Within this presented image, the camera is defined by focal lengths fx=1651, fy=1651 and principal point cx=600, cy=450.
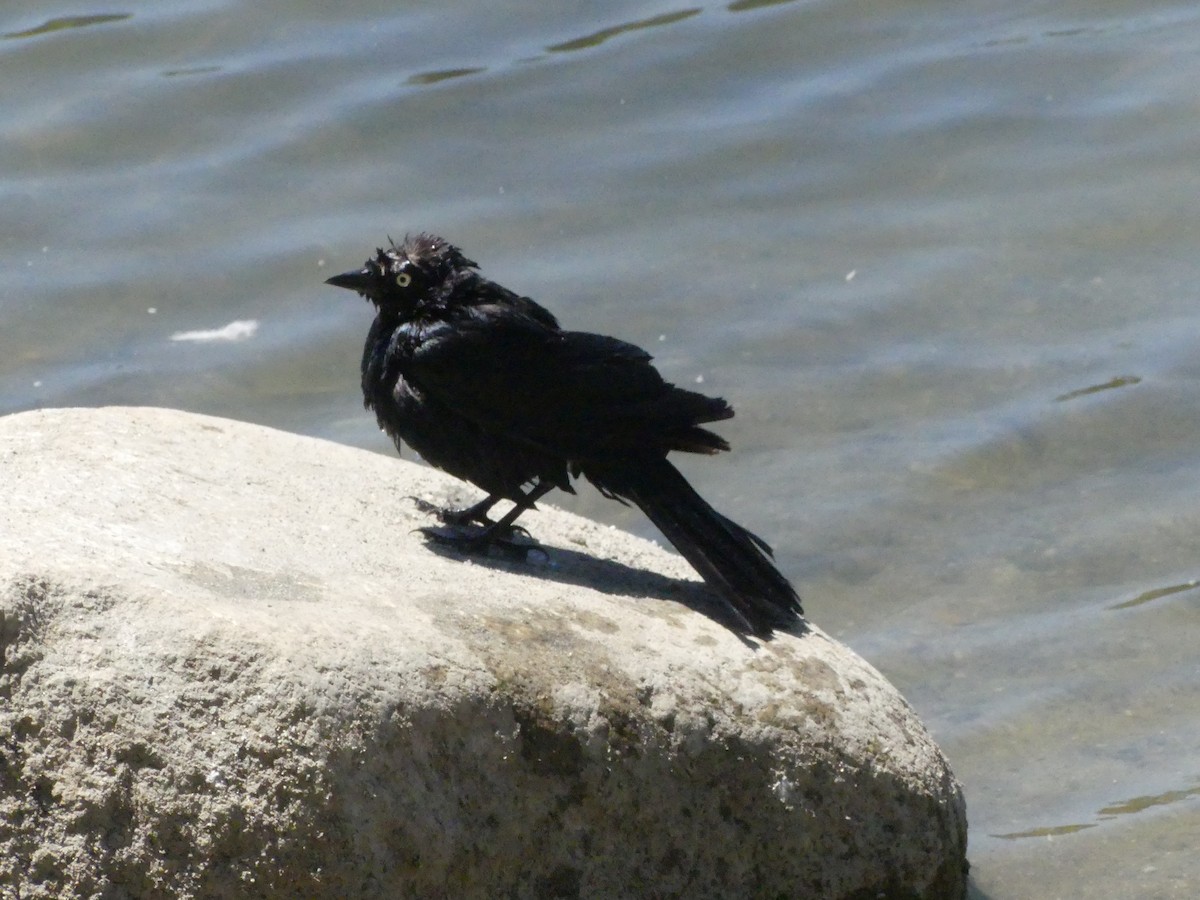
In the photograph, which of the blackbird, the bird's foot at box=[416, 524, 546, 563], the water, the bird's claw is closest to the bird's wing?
the blackbird

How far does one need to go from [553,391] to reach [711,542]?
675 mm

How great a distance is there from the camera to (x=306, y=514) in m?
4.81

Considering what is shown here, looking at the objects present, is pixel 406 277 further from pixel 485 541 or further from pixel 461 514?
pixel 485 541

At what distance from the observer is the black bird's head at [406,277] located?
5227 mm

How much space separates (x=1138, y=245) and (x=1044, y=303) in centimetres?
83

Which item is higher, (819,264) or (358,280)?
(358,280)

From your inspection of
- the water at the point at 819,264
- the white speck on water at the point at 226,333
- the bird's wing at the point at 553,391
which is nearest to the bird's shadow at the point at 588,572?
the bird's wing at the point at 553,391

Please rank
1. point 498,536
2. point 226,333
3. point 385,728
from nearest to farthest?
1. point 385,728
2. point 498,536
3. point 226,333

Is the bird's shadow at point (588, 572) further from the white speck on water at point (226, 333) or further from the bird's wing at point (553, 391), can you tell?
the white speck on water at point (226, 333)

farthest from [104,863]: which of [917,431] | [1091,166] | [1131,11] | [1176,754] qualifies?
[1131,11]

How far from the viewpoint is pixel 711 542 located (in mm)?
4793

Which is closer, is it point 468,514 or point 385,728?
point 385,728

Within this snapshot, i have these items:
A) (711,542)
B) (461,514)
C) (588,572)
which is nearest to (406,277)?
(461,514)

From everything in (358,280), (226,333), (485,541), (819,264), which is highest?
(358,280)
